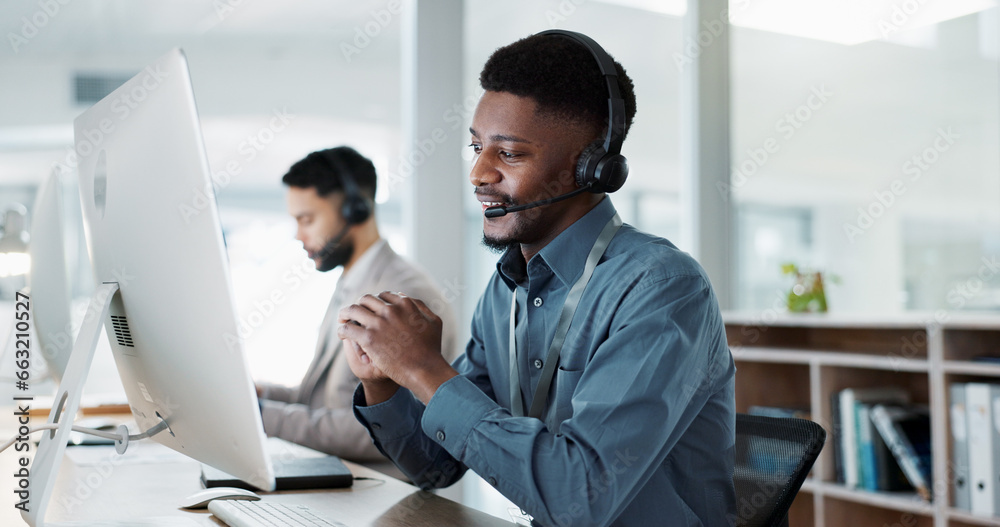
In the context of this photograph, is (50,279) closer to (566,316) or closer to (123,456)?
(123,456)

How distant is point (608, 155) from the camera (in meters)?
1.21

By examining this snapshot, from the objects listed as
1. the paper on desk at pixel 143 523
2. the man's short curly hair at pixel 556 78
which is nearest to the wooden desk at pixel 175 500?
the paper on desk at pixel 143 523

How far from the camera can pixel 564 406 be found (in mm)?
1155

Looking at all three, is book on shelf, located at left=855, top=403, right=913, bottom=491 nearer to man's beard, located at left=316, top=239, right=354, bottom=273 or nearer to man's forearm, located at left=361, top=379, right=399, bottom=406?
man's beard, located at left=316, top=239, right=354, bottom=273

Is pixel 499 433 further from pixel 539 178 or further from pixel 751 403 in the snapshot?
pixel 751 403

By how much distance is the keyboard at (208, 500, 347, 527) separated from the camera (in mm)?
942

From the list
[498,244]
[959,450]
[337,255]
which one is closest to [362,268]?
[337,255]

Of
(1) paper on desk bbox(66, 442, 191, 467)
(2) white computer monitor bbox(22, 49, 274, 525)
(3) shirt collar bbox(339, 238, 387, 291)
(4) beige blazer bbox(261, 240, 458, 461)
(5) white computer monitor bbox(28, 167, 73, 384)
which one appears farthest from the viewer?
(3) shirt collar bbox(339, 238, 387, 291)

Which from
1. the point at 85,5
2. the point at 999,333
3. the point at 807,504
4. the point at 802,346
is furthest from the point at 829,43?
the point at 85,5

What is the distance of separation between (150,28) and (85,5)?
0.21 meters

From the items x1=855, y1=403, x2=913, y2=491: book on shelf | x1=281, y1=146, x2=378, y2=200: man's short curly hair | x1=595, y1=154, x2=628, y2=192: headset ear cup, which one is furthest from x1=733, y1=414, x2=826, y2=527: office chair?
x1=281, y1=146, x2=378, y2=200: man's short curly hair

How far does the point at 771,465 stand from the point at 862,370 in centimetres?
167

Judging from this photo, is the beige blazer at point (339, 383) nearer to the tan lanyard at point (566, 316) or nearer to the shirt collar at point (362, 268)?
the shirt collar at point (362, 268)

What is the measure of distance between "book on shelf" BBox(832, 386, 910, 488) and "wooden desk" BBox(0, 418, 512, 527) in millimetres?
1702
